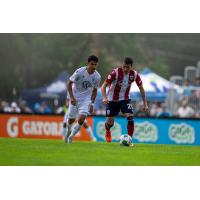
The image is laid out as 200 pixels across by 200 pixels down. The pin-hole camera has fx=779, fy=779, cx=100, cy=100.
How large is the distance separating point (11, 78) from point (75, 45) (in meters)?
4.64

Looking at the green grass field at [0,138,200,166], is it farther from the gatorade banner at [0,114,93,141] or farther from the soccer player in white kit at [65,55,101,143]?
the gatorade banner at [0,114,93,141]

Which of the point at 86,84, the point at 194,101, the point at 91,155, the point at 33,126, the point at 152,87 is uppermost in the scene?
the point at 152,87

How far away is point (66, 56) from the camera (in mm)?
41938

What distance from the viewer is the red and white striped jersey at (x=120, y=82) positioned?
17.6 meters

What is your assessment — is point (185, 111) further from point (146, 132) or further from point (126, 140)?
point (126, 140)

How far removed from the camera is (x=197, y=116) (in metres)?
26.7

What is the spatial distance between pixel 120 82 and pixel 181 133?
827 centimetres

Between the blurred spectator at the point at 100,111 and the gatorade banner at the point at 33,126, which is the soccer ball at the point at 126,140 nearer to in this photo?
the gatorade banner at the point at 33,126

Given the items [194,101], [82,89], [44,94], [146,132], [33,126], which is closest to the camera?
[82,89]

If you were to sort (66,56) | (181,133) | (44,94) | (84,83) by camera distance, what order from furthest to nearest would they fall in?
1. (66,56)
2. (44,94)
3. (181,133)
4. (84,83)

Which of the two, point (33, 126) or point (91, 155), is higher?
point (33, 126)

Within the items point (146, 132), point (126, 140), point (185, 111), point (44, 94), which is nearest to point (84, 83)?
point (126, 140)

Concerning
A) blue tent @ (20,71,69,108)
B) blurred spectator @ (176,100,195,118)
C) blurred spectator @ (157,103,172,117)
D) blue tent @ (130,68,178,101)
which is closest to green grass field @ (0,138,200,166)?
blurred spectator @ (176,100,195,118)

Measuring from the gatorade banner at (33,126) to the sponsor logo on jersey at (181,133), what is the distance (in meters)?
2.93
